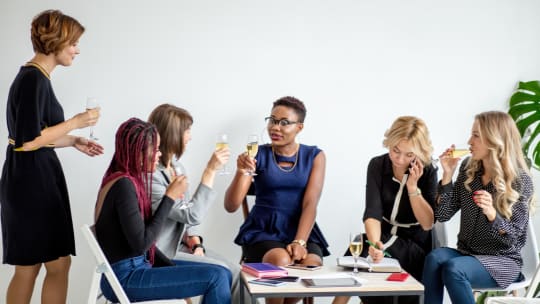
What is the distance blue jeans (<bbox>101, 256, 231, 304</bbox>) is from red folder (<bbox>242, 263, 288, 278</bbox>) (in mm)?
140

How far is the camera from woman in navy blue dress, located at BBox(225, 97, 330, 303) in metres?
3.93

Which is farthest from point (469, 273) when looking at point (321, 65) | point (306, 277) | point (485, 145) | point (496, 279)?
point (321, 65)

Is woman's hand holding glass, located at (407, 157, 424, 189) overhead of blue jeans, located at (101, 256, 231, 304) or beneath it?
overhead

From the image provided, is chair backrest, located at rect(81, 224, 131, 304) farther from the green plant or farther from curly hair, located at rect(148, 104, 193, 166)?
the green plant

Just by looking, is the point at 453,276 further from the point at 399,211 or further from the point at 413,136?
the point at 413,136

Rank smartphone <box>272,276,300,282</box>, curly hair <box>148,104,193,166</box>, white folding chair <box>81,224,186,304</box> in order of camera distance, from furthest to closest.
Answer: curly hair <box>148,104,193,166</box>, smartphone <box>272,276,300,282</box>, white folding chair <box>81,224,186,304</box>

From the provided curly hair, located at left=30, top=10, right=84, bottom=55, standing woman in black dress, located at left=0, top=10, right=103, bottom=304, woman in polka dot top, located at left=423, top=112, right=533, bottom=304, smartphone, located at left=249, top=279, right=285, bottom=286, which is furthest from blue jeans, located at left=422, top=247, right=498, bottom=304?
curly hair, located at left=30, top=10, right=84, bottom=55

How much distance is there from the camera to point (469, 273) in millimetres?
3377

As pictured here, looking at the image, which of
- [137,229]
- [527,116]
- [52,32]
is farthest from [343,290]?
[527,116]

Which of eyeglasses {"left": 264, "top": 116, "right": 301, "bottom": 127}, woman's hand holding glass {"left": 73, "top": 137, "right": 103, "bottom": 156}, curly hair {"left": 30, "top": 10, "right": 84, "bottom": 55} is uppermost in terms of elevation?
curly hair {"left": 30, "top": 10, "right": 84, "bottom": 55}

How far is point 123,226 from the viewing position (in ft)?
9.23

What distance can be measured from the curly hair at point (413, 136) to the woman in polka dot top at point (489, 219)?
28 centimetres

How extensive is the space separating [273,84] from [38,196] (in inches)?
66.5

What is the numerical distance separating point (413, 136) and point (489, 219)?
2.04 ft
